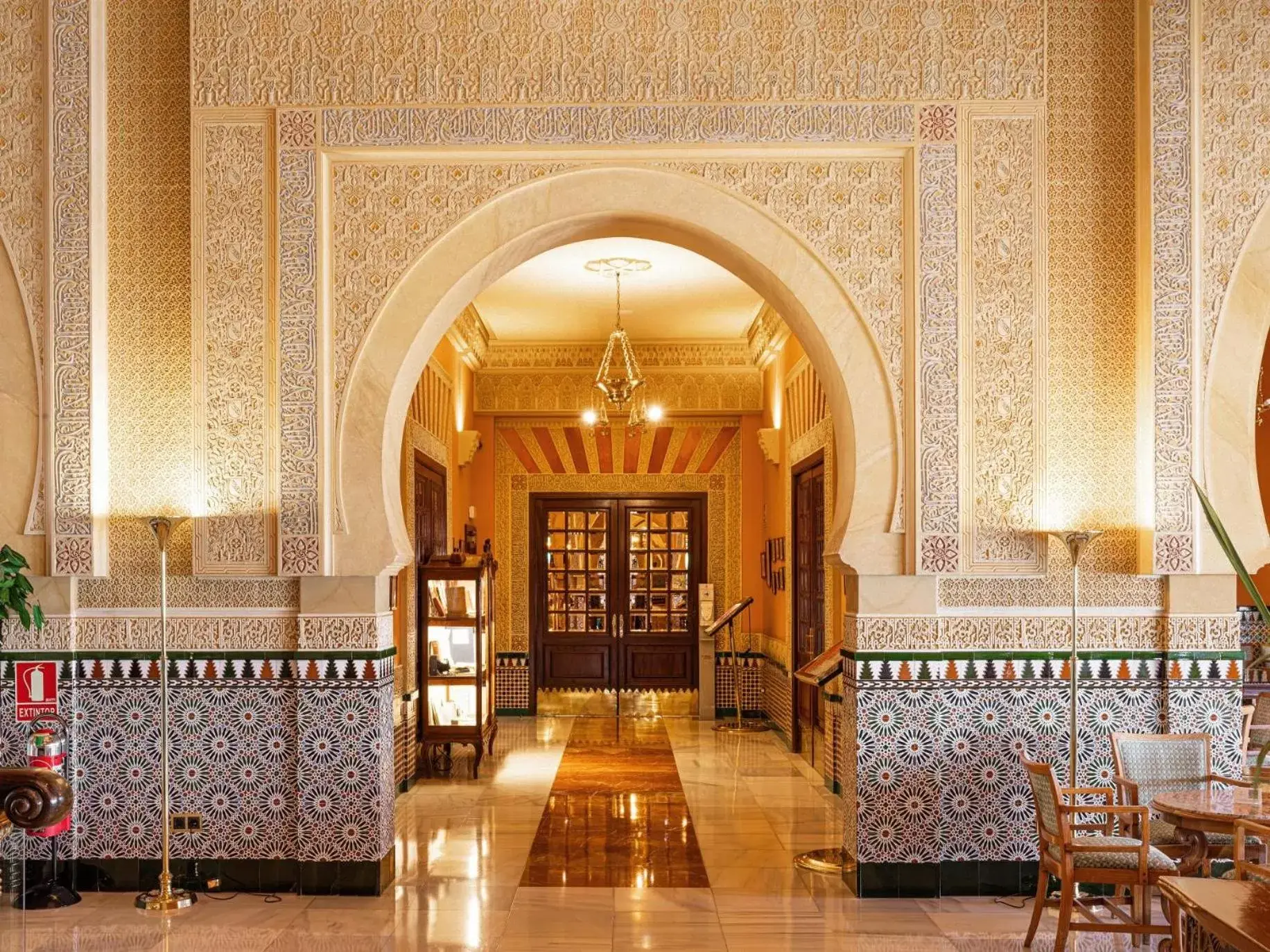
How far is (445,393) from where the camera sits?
984 cm

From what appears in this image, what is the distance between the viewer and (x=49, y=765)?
492 centimetres

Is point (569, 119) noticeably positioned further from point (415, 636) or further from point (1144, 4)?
point (415, 636)

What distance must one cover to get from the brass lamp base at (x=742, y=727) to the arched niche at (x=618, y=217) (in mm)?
5553

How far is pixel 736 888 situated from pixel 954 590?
5.58ft

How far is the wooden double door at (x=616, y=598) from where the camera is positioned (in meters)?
12.2

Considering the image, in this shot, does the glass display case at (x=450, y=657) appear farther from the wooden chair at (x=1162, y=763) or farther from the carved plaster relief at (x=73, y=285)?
the wooden chair at (x=1162, y=763)

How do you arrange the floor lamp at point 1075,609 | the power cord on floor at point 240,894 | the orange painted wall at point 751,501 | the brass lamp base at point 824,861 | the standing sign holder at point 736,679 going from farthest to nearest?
the orange painted wall at point 751,501 → the standing sign holder at point 736,679 → the brass lamp base at point 824,861 → the power cord on floor at point 240,894 → the floor lamp at point 1075,609

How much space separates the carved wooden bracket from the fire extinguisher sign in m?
2.24

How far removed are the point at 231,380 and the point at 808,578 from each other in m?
5.04

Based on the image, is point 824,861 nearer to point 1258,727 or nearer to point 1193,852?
point 1193,852

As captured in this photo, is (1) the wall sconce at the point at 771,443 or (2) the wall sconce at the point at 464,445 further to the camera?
(2) the wall sconce at the point at 464,445

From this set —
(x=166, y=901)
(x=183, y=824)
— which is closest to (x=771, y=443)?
(x=183, y=824)

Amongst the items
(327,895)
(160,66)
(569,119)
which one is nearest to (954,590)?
(569,119)

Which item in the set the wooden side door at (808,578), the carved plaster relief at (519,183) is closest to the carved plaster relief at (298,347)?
→ the carved plaster relief at (519,183)
